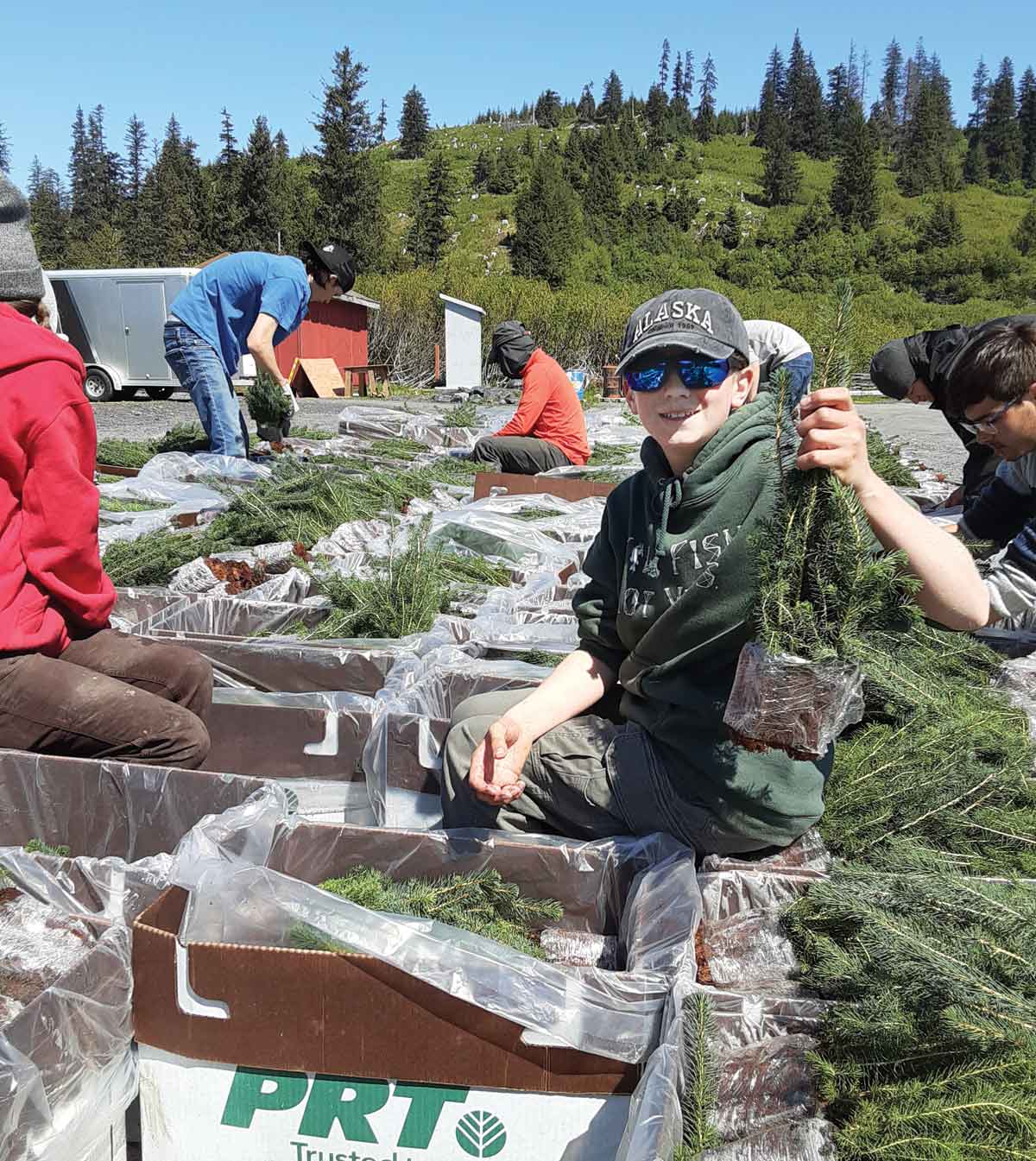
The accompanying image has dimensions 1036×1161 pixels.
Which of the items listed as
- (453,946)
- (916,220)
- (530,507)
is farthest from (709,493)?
(916,220)

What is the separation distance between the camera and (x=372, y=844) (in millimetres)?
1921

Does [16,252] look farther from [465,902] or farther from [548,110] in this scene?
[548,110]

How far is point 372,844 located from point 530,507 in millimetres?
3457

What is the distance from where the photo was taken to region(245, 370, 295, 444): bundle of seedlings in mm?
7082

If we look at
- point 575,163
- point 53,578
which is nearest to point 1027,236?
point 575,163

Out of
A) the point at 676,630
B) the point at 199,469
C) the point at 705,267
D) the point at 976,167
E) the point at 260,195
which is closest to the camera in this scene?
the point at 676,630

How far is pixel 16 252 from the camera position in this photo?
2236mm

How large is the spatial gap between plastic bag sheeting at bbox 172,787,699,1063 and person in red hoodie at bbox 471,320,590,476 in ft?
17.3

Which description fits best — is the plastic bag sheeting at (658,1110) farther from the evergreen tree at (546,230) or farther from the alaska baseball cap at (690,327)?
the evergreen tree at (546,230)

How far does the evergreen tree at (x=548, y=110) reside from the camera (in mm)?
107944

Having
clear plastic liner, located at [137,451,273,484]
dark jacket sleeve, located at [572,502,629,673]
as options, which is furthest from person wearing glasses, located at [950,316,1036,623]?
clear plastic liner, located at [137,451,273,484]

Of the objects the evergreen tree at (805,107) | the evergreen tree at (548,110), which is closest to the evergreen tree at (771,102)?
the evergreen tree at (805,107)

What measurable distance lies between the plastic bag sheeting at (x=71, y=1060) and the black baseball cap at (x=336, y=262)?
17.1 feet

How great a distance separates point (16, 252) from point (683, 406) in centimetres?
167
